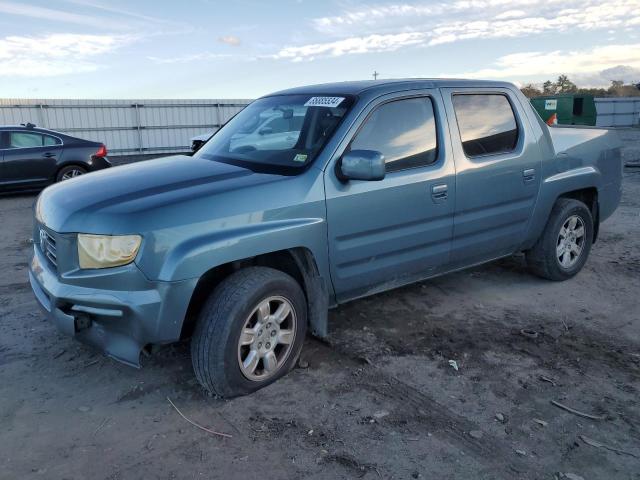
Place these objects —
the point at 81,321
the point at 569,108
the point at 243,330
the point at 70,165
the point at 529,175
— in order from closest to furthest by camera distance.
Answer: the point at 81,321 < the point at 243,330 < the point at 529,175 < the point at 70,165 < the point at 569,108

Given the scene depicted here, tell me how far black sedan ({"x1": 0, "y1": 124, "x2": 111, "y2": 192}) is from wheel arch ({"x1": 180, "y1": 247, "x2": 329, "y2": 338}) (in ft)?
28.1

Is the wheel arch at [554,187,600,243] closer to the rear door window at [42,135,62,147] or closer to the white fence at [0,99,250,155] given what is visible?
the rear door window at [42,135,62,147]

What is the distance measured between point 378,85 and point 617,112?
1375 inches

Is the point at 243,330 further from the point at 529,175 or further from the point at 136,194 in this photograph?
the point at 529,175

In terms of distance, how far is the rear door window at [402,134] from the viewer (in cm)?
380

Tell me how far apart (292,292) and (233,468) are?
109cm

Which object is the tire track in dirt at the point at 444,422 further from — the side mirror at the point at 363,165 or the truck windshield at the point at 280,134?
the truck windshield at the point at 280,134

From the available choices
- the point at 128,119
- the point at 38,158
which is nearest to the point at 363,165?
the point at 38,158

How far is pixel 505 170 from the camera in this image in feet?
14.8

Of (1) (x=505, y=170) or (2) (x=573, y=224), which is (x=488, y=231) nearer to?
(1) (x=505, y=170)

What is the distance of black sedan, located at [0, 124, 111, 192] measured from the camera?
1031 centimetres

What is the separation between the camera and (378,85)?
3996 millimetres

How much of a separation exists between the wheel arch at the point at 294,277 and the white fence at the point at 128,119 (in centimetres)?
1725

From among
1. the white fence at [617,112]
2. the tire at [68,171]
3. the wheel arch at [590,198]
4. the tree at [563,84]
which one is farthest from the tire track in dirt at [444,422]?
the tree at [563,84]
